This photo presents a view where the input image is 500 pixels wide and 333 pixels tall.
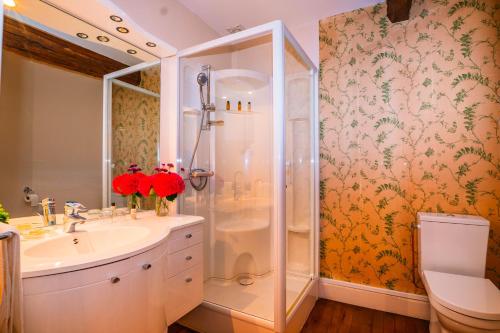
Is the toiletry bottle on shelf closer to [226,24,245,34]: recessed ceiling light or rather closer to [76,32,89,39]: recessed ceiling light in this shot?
[76,32,89,39]: recessed ceiling light

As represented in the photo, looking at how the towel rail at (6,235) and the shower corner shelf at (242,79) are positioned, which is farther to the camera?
the shower corner shelf at (242,79)

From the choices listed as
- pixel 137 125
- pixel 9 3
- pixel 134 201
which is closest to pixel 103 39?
pixel 9 3

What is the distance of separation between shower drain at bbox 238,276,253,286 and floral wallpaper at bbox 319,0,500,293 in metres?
0.70

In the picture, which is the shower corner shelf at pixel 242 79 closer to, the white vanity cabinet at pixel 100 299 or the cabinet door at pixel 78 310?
the white vanity cabinet at pixel 100 299

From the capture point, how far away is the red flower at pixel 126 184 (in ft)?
5.50

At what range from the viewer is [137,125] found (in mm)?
1898

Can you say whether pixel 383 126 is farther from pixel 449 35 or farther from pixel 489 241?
pixel 489 241

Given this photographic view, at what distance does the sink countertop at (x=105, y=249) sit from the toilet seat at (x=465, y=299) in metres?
1.52

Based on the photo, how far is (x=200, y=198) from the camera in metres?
2.29

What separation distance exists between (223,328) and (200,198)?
1.01 m

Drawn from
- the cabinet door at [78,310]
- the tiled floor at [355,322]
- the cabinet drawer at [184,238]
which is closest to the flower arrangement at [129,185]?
the cabinet drawer at [184,238]

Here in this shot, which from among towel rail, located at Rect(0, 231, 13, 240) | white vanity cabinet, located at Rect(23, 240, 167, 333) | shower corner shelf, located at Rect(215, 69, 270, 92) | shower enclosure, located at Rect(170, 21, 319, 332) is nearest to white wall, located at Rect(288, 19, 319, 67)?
shower enclosure, located at Rect(170, 21, 319, 332)

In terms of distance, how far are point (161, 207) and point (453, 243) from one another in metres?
2.08

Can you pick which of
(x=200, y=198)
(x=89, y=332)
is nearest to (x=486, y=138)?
(x=200, y=198)
